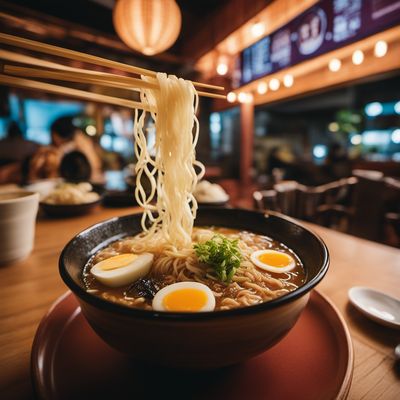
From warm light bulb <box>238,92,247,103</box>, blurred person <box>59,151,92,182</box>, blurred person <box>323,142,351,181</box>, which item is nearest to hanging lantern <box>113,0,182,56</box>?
blurred person <box>59,151,92,182</box>

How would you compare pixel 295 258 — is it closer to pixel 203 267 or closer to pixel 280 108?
pixel 203 267

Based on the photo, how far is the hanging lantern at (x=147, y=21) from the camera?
2936 millimetres

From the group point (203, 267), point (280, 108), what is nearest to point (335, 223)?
point (203, 267)

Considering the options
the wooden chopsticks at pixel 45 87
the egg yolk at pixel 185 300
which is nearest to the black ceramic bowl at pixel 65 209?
the wooden chopsticks at pixel 45 87

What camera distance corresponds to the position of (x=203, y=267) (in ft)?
3.65

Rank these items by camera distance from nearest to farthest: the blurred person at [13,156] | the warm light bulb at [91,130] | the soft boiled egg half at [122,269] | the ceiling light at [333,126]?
the soft boiled egg half at [122,269] < the blurred person at [13,156] < the warm light bulb at [91,130] < the ceiling light at [333,126]

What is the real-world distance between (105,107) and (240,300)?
30.4 feet

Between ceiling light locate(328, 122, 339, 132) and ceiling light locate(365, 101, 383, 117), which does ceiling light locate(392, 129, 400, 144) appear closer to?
ceiling light locate(365, 101, 383, 117)

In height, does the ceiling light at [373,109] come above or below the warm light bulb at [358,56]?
above

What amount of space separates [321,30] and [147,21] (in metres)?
2.90

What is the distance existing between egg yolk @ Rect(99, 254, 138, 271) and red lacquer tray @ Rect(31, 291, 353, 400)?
0.28 m

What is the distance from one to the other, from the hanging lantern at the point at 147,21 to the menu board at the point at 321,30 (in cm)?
246

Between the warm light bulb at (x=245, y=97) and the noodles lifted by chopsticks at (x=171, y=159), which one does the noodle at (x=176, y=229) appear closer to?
the noodles lifted by chopsticks at (x=171, y=159)

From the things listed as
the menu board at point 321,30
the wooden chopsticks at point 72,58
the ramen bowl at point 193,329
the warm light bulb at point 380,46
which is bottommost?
the ramen bowl at point 193,329
